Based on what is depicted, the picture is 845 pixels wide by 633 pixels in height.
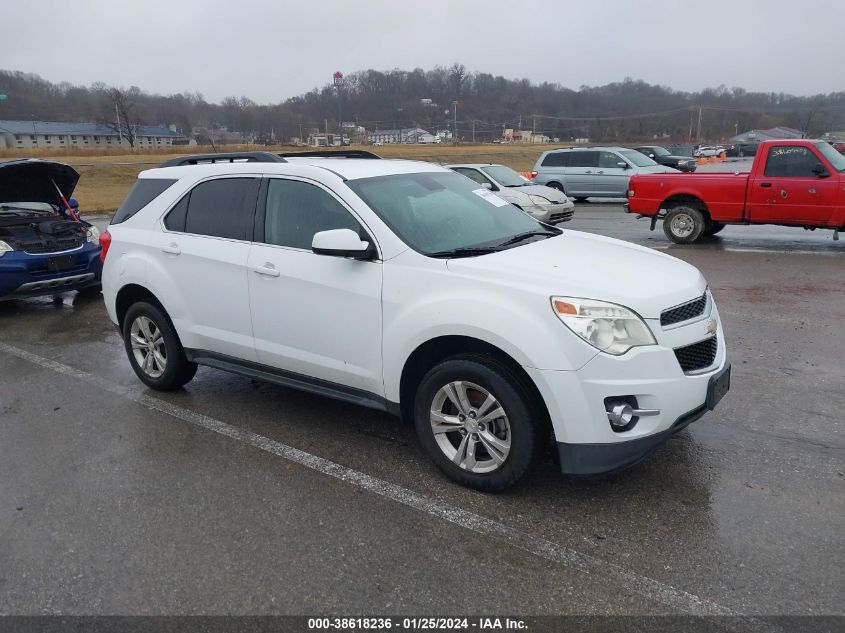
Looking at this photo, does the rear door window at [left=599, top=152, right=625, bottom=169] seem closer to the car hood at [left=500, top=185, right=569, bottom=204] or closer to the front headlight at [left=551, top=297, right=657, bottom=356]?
the car hood at [left=500, top=185, right=569, bottom=204]

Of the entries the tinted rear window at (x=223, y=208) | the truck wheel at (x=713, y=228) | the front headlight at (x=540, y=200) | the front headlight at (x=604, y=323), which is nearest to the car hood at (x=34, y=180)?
the tinted rear window at (x=223, y=208)

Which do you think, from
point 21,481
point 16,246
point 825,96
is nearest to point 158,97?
point 825,96

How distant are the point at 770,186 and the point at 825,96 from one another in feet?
266

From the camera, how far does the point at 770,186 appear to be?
11094 millimetres

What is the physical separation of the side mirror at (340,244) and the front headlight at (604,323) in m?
1.19

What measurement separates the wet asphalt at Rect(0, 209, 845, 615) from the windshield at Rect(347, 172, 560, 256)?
1374 millimetres

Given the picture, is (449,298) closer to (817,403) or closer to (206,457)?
(206,457)

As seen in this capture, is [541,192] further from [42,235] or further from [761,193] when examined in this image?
[42,235]

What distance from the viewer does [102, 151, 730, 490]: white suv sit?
3.29m

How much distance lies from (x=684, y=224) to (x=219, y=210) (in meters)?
9.69

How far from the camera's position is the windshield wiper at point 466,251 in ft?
12.6

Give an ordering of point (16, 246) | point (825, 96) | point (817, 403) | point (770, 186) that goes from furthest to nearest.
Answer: point (825, 96) < point (770, 186) < point (16, 246) < point (817, 403)

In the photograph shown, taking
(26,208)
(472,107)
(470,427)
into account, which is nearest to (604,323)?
(470,427)

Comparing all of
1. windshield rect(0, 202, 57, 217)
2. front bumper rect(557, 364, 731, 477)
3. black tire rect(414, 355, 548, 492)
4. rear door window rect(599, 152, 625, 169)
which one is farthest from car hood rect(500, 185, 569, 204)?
front bumper rect(557, 364, 731, 477)
